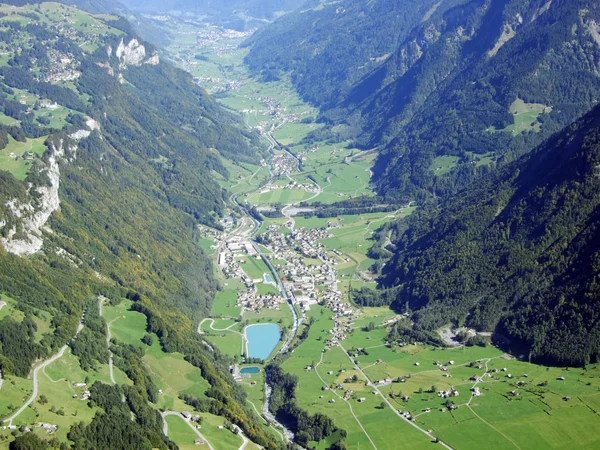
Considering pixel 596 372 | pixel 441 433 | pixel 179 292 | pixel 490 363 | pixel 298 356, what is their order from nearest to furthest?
pixel 441 433, pixel 596 372, pixel 490 363, pixel 298 356, pixel 179 292

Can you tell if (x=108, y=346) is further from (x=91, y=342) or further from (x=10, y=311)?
(x=10, y=311)

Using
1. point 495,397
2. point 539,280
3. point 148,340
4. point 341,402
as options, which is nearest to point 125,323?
point 148,340

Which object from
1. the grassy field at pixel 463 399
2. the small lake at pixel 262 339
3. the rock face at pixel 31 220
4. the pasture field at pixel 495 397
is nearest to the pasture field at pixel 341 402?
the grassy field at pixel 463 399

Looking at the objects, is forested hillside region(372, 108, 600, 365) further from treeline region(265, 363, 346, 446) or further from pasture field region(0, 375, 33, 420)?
pasture field region(0, 375, 33, 420)

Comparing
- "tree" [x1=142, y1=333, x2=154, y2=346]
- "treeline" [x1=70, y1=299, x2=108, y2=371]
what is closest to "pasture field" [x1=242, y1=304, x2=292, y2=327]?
"tree" [x1=142, y1=333, x2=154, y2=346]

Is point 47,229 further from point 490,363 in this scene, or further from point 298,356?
point 490,363

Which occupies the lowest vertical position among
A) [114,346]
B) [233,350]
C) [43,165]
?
[233,350]

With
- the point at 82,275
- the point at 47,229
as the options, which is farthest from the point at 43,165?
the point at 82,275
